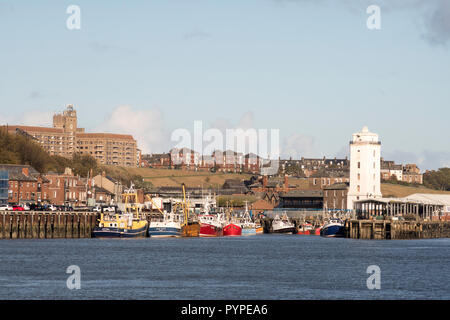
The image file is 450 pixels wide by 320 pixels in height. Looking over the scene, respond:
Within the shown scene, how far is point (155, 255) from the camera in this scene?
266 ft

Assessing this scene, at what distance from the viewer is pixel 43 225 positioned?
11188 cm

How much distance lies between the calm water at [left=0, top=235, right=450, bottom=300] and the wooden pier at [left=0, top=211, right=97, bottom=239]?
13975 mm

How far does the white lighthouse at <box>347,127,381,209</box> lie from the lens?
514 ft

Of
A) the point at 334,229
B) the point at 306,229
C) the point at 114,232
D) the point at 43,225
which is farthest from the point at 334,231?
the point at 43,225

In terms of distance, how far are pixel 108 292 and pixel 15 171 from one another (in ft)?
345

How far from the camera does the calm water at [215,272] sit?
49.3 m

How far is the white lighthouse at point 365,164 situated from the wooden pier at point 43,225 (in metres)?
59.7

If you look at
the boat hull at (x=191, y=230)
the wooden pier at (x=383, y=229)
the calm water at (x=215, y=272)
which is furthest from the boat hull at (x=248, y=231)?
the calm water at (x=215, y=272)

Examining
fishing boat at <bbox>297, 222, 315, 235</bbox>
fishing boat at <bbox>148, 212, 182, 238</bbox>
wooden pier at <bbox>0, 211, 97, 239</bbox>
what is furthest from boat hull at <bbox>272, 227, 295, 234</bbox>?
wooden pier at <bbox>0, 211, 97, 239</bbox>

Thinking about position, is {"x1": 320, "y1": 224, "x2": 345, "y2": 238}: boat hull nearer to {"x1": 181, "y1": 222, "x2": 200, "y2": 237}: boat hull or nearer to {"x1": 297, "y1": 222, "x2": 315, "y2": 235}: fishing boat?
{"x1": 297, "y1": 222, "x2": 315, "y2": 235}: fishing boat

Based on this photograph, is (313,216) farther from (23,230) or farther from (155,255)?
(155,255)

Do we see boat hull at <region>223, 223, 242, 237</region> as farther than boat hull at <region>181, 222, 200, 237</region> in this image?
Yes

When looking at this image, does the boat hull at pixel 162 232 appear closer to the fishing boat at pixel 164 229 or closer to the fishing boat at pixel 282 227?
the fishing boat at pixel 164 229

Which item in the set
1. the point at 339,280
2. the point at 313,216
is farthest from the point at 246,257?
the point at 313,216
